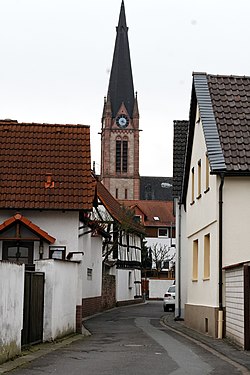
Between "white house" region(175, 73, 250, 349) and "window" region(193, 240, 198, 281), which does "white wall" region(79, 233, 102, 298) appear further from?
"white house" region(175, 73, 250, 349)

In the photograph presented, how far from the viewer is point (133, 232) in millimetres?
62906

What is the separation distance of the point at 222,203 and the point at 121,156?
10499 centimetres

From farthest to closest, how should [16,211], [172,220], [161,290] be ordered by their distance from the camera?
[172,220]
[161,290]
[16,211]

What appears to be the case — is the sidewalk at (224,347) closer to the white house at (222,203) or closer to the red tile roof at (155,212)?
the white house at (222,203)

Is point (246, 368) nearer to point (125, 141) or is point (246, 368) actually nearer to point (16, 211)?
point (16, 211)

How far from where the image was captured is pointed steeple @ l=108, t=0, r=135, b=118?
368ft

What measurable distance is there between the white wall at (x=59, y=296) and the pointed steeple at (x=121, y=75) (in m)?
92.5

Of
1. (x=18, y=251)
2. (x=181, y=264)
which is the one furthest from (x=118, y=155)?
(x=18, y=251)

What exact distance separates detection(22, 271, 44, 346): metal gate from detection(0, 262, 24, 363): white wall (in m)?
1.04

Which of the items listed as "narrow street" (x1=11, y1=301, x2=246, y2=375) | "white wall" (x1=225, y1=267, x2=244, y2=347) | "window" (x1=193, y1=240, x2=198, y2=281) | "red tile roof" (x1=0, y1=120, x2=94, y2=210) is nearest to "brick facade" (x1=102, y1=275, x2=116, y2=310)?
"window" (x1=193, y1=240, x2=198, y2=281)

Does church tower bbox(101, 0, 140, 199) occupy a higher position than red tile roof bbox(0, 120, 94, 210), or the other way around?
church tower bbox(101, 0, 140, 199)

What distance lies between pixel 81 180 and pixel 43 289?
7918 millimetres

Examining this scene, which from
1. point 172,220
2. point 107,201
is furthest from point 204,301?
point 172,220

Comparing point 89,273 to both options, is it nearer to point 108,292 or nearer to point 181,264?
point 181,264
